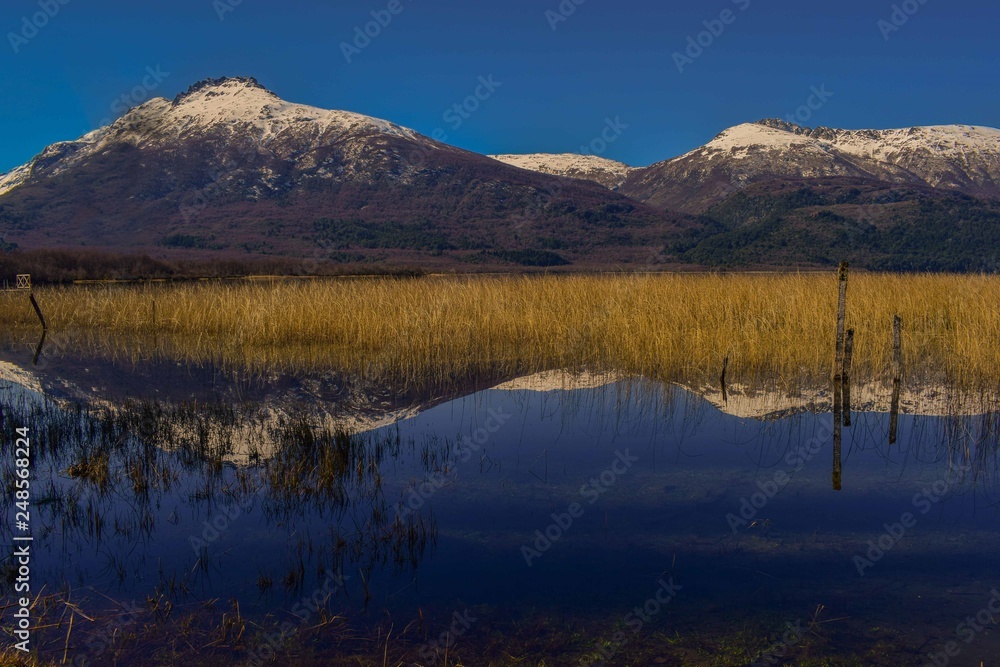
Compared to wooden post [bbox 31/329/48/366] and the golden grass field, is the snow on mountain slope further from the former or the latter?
the golden grass field

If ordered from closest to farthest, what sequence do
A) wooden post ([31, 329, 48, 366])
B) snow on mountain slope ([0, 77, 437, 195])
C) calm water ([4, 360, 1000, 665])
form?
1. calm water ([4, 360, 1000, 665])
2. wooden post ([31, 329, 48, 366])
3. snow on mountain slope ([0, 77, 437, 195])

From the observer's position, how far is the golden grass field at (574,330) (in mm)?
10930

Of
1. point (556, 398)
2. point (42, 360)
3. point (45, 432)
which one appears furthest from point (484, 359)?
point (42, 360)

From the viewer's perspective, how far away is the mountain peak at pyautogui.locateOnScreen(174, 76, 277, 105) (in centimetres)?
17812

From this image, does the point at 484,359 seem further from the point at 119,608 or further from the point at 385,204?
the point at 385,204

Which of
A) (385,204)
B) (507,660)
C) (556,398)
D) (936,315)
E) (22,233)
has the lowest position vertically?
(507,660)

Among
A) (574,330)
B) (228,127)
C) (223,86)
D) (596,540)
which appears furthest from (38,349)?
(223,86)

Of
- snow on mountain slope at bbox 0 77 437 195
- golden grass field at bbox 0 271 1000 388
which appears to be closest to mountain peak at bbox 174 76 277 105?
snow on mountain slope at bbox 0 77 437 195

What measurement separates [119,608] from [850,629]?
12.1 ft

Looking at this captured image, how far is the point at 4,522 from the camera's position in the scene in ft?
16.4

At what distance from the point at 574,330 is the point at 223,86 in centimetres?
18988

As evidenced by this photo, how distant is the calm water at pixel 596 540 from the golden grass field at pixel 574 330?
3.72 metres

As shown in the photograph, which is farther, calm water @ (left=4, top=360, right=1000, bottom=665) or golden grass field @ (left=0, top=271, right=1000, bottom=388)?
golden grass field @ (left=0, top=271, right=1000, bottom=388)

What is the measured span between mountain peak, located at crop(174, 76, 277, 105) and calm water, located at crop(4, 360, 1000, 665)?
191 meters
